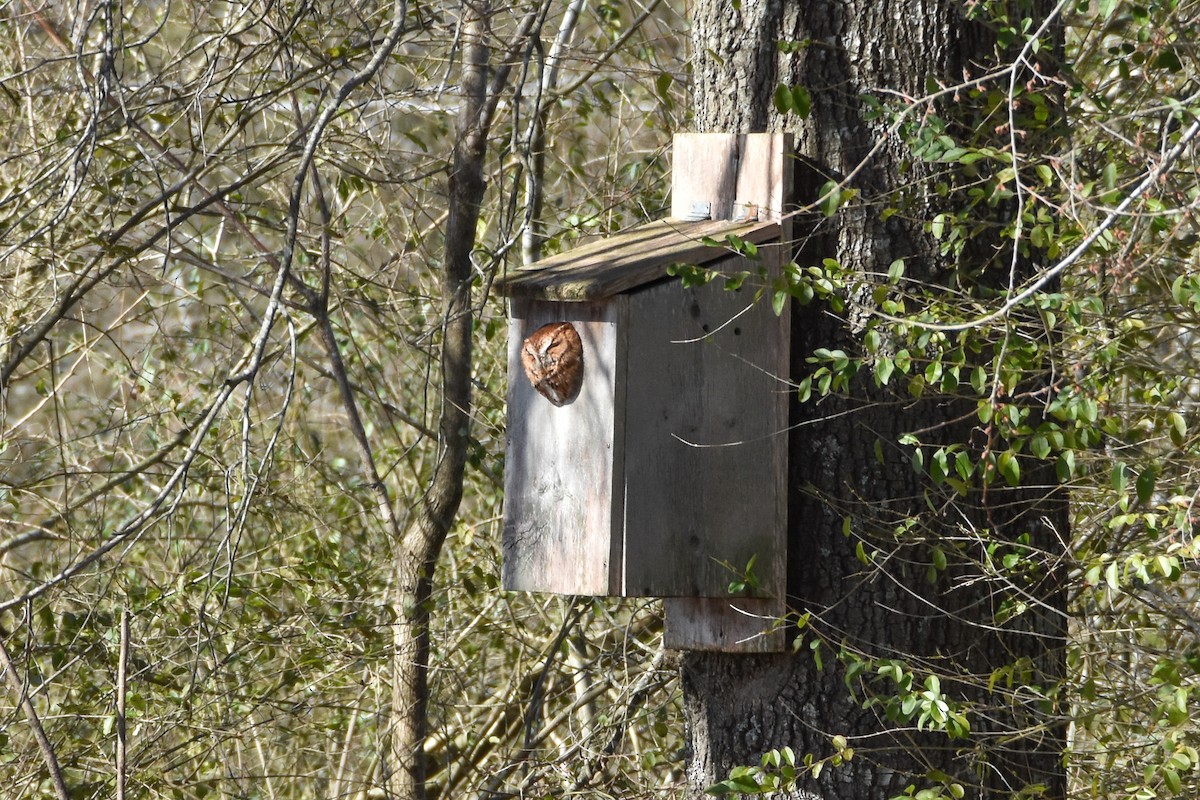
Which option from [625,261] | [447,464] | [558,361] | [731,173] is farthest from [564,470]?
[447,464]

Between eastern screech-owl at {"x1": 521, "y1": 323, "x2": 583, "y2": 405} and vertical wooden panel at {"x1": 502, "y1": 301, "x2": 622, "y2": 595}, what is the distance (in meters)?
0.01

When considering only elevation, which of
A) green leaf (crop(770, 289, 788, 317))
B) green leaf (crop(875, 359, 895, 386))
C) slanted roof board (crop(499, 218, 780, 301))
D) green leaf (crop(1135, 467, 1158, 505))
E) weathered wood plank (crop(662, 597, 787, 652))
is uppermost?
slanted roof board (crop(499, 218, 780, 301))

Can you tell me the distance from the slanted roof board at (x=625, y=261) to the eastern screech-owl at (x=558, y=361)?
0.24ft

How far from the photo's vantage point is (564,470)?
224 centimetres

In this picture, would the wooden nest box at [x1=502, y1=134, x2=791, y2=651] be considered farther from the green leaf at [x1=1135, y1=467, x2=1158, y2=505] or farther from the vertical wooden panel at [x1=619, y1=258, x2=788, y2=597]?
the green leaf at [x1=1135, y1=467, x2=1158, y2=505]

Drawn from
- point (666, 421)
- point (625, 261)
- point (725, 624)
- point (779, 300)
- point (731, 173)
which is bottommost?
point (725, 624)

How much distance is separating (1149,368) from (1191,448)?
0.60 feet

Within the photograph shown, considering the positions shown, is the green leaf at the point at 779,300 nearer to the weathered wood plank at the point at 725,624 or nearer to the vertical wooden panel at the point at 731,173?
the vertical wooden panel at the point at 731,173

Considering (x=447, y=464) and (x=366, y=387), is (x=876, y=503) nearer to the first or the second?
(x=447, y=464)

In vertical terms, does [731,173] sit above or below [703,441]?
above

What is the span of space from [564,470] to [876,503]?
557mm

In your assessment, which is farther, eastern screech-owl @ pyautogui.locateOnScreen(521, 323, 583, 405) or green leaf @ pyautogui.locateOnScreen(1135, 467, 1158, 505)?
eastern screech-owl @ pyautogui.locateOnScreen(521, 323, 583, 405)

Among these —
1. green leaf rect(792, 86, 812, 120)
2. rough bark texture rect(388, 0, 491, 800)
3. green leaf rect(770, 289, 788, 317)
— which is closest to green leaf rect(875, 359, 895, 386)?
green leaf rect(770, 289, 788, 317)

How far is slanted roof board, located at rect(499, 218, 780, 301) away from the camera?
Result: 2.14 m
